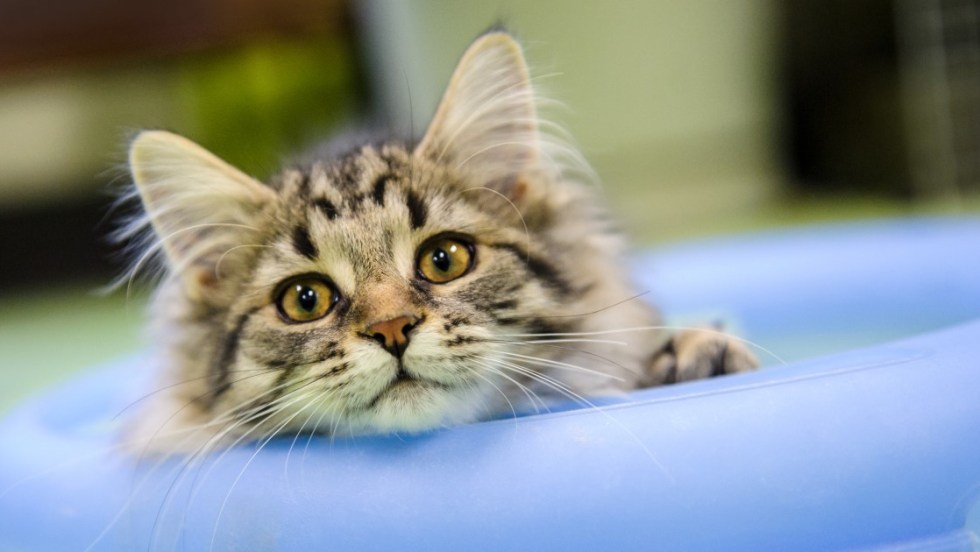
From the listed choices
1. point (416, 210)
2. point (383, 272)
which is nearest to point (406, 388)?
point (383, 272)

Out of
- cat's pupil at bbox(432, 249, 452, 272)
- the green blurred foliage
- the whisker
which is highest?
the green blurred foliage

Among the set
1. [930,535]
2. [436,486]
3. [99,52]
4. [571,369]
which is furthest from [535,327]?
[99,52]

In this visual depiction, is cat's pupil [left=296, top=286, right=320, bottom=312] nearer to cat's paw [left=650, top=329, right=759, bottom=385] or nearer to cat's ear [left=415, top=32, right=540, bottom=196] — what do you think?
cat's ear [left=415, top=32, right=540, bottom=196]

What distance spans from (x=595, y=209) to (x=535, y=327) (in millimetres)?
452

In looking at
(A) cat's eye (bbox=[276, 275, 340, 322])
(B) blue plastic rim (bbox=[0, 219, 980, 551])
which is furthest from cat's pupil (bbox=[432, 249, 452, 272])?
(B) blue plastic rim (bbox=[0, 219, 980, 551])

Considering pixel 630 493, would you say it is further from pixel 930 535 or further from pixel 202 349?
pixel 202 349

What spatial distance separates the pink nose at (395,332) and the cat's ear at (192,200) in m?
0.41

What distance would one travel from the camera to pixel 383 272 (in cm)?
132

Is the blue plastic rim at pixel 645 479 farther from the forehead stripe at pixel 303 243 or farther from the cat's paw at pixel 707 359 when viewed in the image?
the forehead stripe at pixel 303 243

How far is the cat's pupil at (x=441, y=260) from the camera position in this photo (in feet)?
4.50

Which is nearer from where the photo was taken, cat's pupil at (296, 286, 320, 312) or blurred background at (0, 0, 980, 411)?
cat's pupil at (296, 286, 320, 312)

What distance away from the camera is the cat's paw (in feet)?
4.75

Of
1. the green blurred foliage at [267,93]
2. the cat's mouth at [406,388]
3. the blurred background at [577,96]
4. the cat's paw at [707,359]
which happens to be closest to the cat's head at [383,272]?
the cat's mouth at [406,388]

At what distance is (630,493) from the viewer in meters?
1.10
